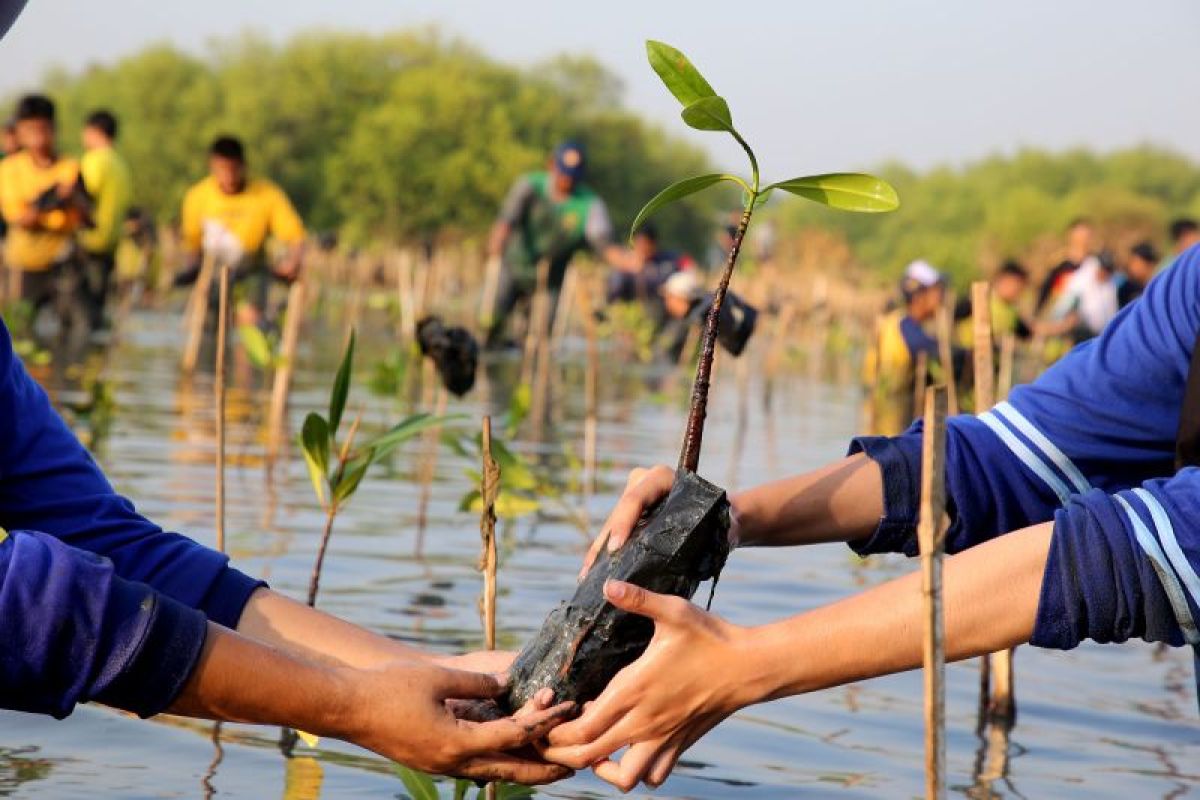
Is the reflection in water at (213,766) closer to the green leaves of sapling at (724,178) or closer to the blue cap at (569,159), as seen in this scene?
the green leaves of sapling at (724,178)

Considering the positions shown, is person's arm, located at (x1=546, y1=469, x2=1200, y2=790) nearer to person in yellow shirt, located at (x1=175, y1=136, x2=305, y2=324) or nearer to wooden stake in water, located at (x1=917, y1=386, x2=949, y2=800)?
wooden stake in water, located at (x1=917, y1=386, x2=949, y2=800)

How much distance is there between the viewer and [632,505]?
295cm

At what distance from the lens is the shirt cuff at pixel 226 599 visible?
122 inches

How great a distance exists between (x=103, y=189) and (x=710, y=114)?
486 inches

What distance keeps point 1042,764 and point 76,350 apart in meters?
11.8

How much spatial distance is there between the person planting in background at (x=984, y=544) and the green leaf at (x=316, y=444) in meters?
1.19

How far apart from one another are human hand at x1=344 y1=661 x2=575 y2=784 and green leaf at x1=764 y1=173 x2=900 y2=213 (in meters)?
0.91

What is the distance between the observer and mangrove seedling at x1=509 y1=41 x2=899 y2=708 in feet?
9.05

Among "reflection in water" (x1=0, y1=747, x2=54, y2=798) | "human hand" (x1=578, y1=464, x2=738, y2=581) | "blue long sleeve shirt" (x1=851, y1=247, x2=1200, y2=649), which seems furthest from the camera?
"reflection in water" (x1=0, y1=747, x2=54, y2=798)

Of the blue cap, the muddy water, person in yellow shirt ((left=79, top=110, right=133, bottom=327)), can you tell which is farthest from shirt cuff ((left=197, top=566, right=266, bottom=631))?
the blue cap

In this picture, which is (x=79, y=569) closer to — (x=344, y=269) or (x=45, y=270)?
(x=45, y=270)

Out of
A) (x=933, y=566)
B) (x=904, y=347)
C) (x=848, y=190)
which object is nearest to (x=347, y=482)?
(x=848, y=190)

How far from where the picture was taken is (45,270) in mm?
14523

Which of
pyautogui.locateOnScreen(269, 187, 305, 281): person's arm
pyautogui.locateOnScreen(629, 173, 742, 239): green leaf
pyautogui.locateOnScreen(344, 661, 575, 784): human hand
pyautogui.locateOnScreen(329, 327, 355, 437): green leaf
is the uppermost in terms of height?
pyautogui.locateOnScreen(269, 187, 305, 281): person's arm
